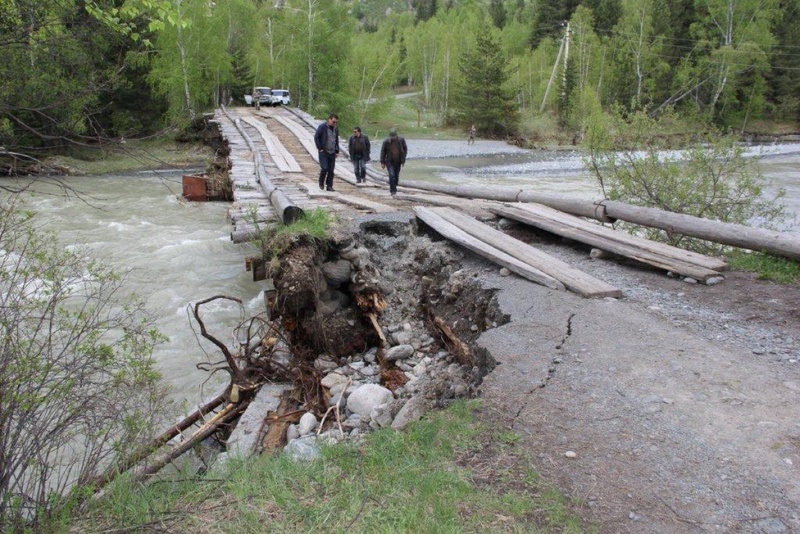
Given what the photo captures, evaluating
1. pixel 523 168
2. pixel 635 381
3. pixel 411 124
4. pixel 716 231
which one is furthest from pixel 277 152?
pixel 411 124

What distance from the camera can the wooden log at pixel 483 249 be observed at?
19.5ft

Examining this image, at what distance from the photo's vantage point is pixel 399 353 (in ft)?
20.0

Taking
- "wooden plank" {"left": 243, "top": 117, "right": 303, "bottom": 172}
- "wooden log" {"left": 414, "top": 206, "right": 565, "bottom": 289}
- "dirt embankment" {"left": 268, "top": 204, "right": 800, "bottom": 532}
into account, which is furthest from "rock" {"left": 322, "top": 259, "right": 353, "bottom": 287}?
"wooden plank" {"left": 243, "top": 117, "right": 303, "bottom": 172}

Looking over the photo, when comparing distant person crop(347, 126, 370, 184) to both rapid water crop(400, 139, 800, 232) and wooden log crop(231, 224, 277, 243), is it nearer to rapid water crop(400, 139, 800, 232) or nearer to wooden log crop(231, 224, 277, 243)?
wooden log crop(231, 224, 277, 243)

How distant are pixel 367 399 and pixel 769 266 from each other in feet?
16.7

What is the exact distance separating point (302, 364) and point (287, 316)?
0.90 m

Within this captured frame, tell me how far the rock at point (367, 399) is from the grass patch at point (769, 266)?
450cm

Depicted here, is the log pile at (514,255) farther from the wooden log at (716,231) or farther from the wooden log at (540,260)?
the wooden log at (716,231)

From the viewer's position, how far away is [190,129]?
3153 cm

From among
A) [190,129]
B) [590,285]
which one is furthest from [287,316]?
[190,129]

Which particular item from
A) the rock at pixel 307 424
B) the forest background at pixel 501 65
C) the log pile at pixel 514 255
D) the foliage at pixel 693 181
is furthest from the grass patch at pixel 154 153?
the rock at pixel 307 424

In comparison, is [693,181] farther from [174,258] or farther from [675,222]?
[174,258]

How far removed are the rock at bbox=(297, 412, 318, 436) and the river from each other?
1.20 meters

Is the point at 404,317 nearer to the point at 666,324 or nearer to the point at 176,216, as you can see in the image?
the point at 666,324
